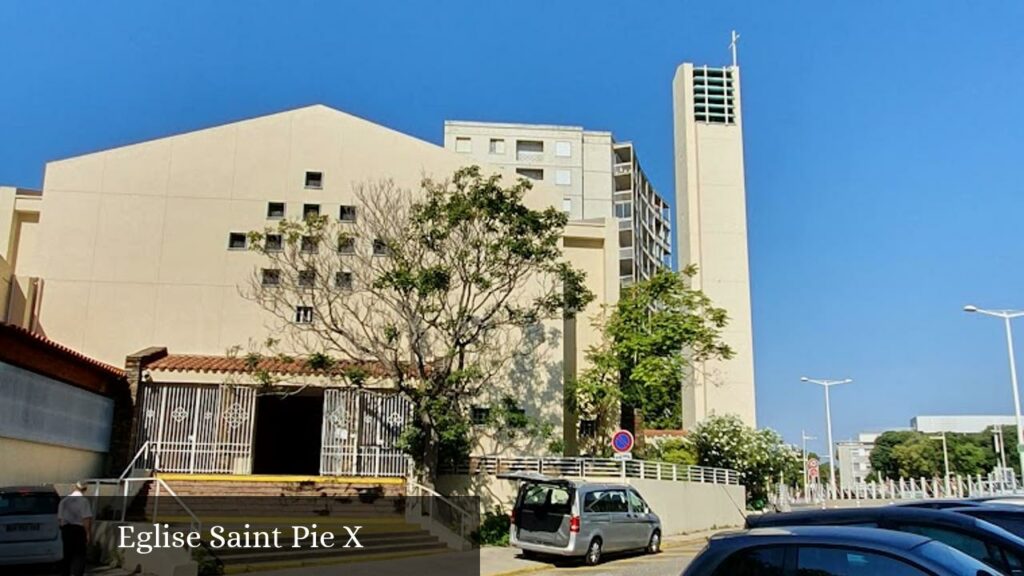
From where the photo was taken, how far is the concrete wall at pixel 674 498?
74.0 ft

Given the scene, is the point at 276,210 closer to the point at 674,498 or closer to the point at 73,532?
the point at 73,532

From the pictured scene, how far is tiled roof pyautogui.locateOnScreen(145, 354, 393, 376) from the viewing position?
71.5ft

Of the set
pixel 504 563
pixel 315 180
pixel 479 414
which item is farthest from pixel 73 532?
pixel 315 180

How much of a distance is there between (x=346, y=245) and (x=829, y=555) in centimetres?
2026

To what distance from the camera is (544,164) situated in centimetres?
6041

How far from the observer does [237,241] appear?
971 inches

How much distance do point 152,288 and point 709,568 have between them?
22.1m

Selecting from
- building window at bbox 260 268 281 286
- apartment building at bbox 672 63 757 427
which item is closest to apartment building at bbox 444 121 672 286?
apartment building at bbox 672 63 757 427

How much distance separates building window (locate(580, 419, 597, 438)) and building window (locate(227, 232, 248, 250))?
1222cm

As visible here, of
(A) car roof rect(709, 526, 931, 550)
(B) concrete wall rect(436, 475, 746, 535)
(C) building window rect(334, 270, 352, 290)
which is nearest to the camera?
(A) car roof rect(709, 526, 931, 550)

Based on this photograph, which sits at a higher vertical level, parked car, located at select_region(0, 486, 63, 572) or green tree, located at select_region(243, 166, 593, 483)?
green tree, located at select_region(243, 166, 593, 483)

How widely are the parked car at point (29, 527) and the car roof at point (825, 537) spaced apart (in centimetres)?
1199

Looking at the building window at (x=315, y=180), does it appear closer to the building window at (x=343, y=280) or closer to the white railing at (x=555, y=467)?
the building window at (x=343, y=280)

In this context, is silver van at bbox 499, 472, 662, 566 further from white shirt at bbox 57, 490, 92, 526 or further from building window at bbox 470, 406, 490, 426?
white shirt at bbox 57, 490, 92, 526
